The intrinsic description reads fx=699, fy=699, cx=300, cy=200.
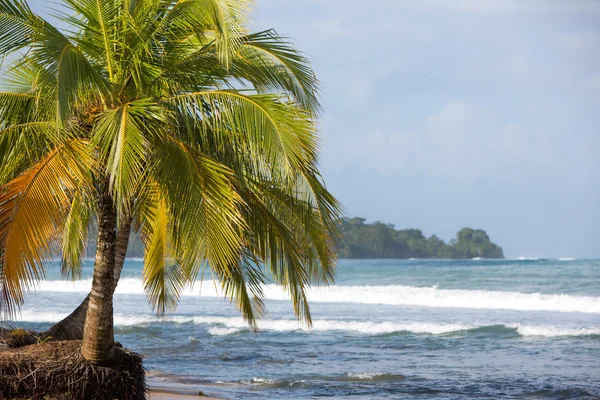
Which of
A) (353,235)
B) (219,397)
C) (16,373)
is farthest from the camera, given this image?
(353,235)

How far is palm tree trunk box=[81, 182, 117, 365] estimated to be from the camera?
7.11m

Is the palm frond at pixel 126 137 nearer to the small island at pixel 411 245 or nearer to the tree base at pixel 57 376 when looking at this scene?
the tree base at pixel 57 376

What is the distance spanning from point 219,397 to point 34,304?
1950 cm

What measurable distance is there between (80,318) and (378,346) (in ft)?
31.6

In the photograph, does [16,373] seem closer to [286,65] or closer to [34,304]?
[286,65]

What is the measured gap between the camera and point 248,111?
6.60 meters

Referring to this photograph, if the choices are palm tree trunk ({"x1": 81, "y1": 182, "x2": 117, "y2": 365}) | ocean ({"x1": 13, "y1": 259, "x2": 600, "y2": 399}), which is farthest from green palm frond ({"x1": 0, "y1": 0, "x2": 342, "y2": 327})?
ocean ({"x1": 13, "y1": 259, "x2": 600, "y2": 399})

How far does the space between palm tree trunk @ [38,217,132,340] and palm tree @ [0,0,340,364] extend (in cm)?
3

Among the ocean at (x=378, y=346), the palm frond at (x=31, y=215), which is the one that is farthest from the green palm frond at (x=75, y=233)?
the ocean at (x=378, y=346)

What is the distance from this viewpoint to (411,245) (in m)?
86.1

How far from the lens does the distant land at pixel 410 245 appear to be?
83.7 m

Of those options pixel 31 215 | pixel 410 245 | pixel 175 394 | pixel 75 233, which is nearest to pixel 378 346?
pixel 175 394

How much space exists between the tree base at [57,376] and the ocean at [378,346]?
3.06ft

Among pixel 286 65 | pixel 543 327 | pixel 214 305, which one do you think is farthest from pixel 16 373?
pixel 214 305
